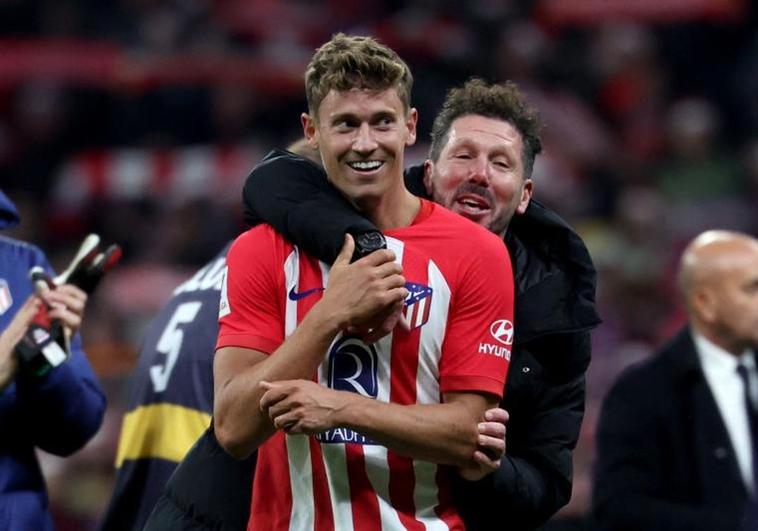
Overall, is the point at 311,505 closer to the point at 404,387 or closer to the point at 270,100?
the point at 404,387

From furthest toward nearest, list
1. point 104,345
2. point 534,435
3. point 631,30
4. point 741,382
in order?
point 631,30, point 104,345, point 741,382, point 534,435

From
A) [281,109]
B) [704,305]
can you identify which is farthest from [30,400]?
[281,109]

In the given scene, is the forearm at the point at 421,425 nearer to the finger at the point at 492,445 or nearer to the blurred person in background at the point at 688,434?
the finger at the point at 492,445

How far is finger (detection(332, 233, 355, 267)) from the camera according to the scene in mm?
3381

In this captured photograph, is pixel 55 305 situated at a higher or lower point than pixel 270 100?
lower

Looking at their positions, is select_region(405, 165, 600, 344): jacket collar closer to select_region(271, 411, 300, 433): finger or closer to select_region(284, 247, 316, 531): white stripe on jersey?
select_region(284, 247, 316, 531): white stripe on jersey

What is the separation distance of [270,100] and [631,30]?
2.43 metres

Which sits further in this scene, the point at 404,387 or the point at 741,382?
the point at 741,382

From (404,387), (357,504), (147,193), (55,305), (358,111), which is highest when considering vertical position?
(147,193)

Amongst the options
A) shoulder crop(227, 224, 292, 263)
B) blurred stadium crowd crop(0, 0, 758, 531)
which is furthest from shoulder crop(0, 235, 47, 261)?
blurred stadium crowd crop(0, 0, 758, 531)

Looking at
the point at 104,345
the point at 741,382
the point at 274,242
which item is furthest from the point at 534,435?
the point at 104,345

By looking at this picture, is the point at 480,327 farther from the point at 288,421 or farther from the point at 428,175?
the point at 428,175

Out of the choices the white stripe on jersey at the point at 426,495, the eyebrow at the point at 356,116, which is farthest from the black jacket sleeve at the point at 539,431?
the eyebrow at the point at 356,116

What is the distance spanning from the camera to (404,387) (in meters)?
3.46
